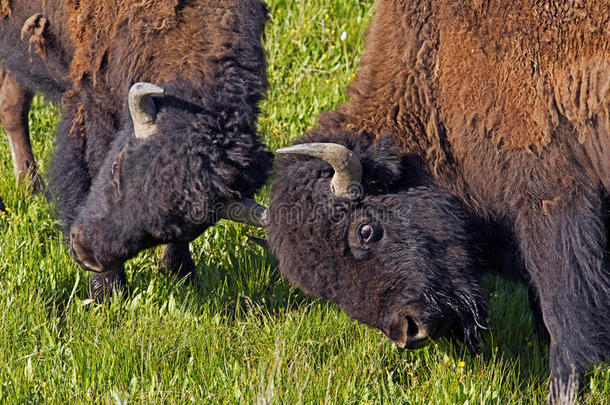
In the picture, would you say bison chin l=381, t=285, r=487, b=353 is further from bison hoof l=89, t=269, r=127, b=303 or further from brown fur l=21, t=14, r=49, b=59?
brown fur l=21, t=14, r=49, b=59

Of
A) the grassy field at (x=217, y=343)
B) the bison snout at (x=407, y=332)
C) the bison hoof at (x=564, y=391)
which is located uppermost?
the bison snout at (x=407, y=332)

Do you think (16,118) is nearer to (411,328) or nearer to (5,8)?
(5,8)

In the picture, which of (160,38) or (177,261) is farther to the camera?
(177,261)

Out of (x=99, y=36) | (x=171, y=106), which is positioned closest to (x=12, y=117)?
(x=99, y=36)

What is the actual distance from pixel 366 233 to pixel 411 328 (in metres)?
0.49

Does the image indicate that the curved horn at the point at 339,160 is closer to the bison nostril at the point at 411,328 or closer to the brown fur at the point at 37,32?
the bison nostril at the point at 411,328

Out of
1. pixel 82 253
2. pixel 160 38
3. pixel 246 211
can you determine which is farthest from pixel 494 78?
pixel 82 253

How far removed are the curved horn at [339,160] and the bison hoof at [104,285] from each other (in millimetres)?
1600

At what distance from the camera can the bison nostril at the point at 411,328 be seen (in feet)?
13.2

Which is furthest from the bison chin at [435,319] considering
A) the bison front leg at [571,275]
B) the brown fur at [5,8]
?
the brown fur at [5,8]

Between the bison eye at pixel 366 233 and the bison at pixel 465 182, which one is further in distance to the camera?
the bison eye at pixel 366 233

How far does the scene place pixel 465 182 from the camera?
13.8 ft

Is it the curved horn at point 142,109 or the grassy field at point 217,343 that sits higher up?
the curved horn at point 142,109

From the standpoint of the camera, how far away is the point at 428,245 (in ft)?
13.4
